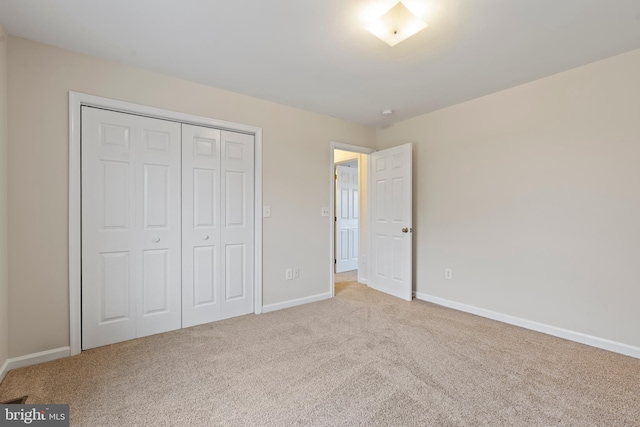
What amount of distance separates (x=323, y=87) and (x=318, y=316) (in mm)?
2322

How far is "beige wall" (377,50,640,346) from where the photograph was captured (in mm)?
2230

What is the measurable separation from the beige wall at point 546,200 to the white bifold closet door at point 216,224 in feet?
7.21

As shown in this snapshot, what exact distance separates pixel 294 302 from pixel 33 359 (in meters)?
2.19

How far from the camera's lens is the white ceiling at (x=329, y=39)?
170cm

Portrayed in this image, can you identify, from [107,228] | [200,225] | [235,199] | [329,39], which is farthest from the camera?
[235,199]

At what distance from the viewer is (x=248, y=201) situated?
3064mm

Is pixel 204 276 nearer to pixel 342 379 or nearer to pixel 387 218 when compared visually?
pixel 342 379

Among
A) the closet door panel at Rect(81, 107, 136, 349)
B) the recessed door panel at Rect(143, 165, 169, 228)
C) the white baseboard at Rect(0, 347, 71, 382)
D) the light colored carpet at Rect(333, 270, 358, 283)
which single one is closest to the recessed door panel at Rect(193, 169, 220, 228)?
the recessed door panel at Rect(143, 165, 169, 228)

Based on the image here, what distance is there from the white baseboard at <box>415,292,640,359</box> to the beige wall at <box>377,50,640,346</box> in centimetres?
4

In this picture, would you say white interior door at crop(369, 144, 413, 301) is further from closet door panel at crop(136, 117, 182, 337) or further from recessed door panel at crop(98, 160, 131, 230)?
recessed door panel at crop(98, 160, 131, 230)

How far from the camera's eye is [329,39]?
2.00m

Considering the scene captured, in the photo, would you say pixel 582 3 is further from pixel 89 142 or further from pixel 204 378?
pixel 89 142

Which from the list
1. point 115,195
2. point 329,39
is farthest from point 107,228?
point 329,39

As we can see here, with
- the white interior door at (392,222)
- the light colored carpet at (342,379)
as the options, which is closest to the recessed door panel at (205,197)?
the light colored carpet at (342,379)
